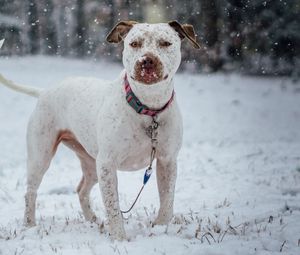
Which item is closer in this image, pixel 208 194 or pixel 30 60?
pixel 208 194

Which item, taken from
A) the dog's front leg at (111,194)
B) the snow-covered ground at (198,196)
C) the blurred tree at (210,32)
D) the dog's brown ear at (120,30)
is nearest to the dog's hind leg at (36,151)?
the snow-covered ground at (198,196)

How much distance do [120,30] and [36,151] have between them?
163 cm

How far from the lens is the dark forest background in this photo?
76.5ft

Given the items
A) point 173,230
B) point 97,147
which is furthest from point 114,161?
point 173,230

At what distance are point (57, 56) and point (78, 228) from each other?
2320cm

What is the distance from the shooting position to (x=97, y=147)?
4547mm

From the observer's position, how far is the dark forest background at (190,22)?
2333 centimetres

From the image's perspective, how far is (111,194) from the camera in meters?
4.20

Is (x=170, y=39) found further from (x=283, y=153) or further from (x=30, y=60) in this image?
(x=30, y=60)

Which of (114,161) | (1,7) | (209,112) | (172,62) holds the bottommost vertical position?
(209,112)

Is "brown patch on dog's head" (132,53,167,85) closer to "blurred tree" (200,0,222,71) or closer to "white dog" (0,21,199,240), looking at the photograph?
"white dog" (0,21,199,240)

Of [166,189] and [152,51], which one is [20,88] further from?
[152,51]

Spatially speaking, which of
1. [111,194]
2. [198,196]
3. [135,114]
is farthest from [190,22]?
[111,194]

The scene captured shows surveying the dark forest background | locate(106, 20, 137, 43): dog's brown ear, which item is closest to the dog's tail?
locate(106, 20, 137, 43): dog's brown ear
